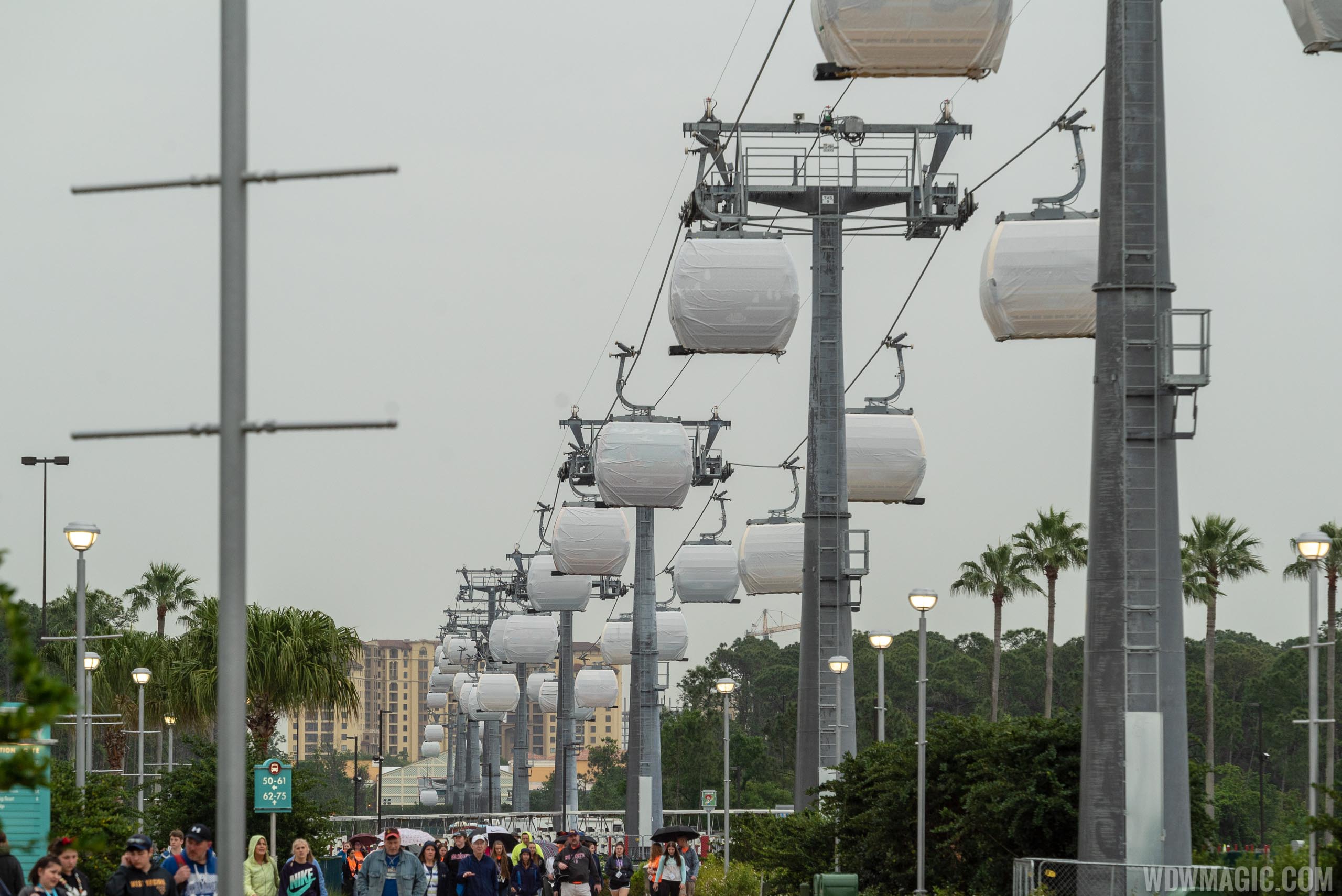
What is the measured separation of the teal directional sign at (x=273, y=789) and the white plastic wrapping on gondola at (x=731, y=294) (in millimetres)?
9653

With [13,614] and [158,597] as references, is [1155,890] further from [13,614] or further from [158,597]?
[158,597]

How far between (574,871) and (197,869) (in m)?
9.34

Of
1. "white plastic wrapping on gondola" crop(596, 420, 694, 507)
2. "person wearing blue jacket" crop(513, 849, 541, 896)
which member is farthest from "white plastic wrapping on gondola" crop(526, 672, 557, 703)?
"person wearing blue jacket" crop(513, 849, 541, 896)

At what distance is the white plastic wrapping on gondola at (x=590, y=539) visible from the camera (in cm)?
5153

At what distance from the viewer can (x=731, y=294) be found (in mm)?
28984

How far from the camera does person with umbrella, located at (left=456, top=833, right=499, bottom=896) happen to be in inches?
835

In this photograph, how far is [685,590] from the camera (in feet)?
184

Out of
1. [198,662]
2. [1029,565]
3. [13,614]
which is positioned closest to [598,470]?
[198,662]

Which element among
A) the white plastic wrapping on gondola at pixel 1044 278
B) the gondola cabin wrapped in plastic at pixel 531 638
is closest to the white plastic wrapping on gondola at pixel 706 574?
the gondola cabin wrapped in plastic at pixel 531 638

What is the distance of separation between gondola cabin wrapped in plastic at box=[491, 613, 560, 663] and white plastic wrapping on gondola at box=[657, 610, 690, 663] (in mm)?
12853

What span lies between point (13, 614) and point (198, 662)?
36.3m

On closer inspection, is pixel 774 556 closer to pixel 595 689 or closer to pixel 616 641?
pixel 616 641

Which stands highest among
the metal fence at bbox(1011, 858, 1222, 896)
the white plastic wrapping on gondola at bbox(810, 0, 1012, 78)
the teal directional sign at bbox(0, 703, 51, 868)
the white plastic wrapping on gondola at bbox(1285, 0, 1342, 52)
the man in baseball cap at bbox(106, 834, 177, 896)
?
the white plastic wrapping on gondola at bbox(810, 0, 1012, 78)

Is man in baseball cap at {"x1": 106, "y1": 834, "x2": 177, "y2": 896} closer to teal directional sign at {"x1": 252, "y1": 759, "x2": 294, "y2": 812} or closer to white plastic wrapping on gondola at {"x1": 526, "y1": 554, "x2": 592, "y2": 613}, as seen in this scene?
teal directional sign at {"x1": 252, "y1": 759, "x2": 294, "y2": 812}
